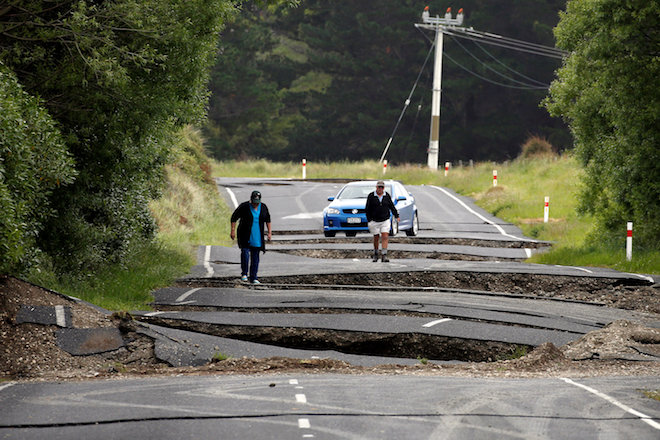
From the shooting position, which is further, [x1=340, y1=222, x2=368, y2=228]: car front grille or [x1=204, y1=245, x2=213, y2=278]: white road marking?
[x1=340, y1=222, x2=368, y2=228]: car front grille

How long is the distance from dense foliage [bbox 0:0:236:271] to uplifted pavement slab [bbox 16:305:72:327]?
169cm

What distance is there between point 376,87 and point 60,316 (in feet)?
199

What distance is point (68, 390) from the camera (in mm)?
8703

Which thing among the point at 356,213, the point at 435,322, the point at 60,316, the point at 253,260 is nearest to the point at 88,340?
the point at 60,316

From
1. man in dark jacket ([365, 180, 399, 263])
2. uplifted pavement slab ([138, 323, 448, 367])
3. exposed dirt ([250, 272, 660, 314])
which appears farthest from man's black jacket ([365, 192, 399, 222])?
uplifted pavement slab ([138, 323, 448, 367])

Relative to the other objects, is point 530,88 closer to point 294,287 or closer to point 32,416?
point 294,287

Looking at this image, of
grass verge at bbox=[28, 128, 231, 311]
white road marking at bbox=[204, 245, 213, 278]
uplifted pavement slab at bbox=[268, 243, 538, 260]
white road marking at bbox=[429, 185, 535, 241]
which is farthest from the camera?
white road marking at bbox=[429, 185, 535, 241]

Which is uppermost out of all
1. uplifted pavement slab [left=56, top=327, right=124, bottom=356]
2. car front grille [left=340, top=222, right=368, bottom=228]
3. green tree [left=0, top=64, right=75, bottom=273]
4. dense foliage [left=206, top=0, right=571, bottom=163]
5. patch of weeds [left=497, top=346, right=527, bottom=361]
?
dense foliage [left=206, top=0, right=571, bottom=163]

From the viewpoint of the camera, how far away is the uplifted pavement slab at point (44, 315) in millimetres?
11242

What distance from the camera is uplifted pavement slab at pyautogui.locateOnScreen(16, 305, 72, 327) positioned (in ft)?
36.9

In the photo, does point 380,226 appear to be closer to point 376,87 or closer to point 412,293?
point 412,293

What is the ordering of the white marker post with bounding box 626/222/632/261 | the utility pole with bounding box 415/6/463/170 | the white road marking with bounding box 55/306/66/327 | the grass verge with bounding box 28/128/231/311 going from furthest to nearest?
the utility pole with bounding box 415/6/463/170
the white marker post with bounding box 626/222/632/261
the grass verge with bounding box 28/128/231/311
the white road marking with bounding box 55/306/66/327

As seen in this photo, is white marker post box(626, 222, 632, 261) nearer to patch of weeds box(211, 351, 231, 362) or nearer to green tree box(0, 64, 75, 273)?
patch of weeds box(211, 351, 231, 362)

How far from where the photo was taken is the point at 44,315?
11477 millimetres
